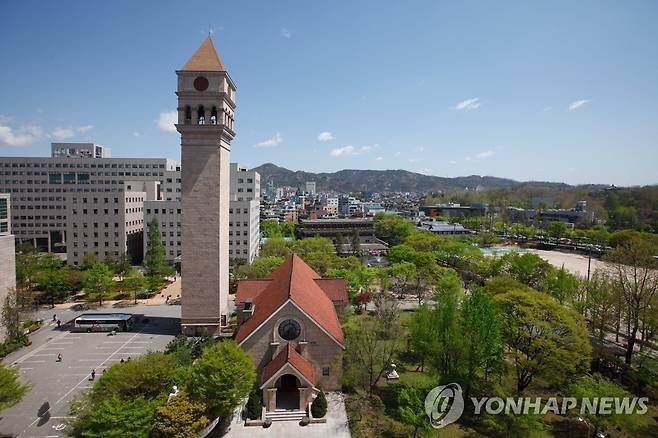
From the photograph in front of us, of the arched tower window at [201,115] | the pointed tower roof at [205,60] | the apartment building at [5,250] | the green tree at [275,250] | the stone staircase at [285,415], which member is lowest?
the stone staircase at [285,415]

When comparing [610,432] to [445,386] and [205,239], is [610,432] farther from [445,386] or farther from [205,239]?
[205,239]

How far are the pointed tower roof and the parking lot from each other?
23.9 m

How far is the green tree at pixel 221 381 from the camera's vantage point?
20875 millimetres

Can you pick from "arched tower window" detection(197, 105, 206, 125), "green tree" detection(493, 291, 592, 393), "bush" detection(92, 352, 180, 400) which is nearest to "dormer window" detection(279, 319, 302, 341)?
"bush" detection(92, 352, 180, 400)

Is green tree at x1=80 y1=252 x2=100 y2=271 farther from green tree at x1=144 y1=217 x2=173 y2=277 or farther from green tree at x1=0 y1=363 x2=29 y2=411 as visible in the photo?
green tree at x1=0 y1=363 x2=29 y2=411

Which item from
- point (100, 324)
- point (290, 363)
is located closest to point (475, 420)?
point (290, 363)

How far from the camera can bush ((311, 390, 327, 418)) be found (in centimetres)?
2347

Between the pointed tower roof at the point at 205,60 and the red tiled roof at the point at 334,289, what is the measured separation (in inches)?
805

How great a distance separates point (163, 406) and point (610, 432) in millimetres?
24130

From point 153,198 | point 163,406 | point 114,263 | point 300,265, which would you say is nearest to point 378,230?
point 153,198

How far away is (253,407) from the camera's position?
23.4 m

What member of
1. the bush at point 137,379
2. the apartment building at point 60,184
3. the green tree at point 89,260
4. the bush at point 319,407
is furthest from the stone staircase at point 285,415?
the apartment building at point 60,184

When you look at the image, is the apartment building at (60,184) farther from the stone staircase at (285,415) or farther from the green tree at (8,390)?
the stone staircase at (285,415)

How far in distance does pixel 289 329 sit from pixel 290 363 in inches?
103
